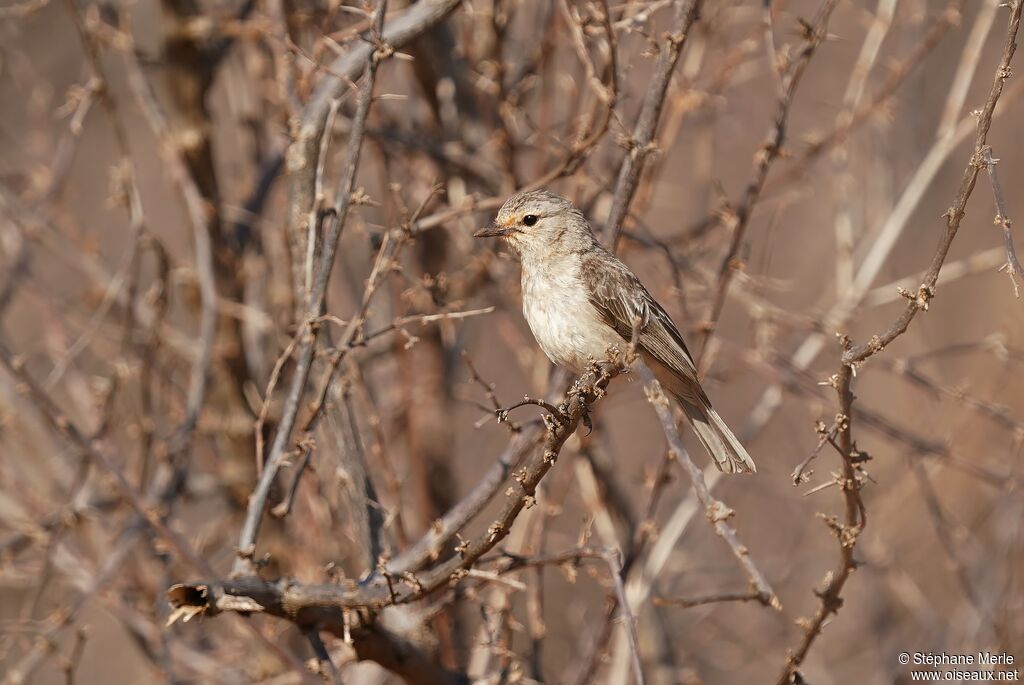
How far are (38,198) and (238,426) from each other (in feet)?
5.12

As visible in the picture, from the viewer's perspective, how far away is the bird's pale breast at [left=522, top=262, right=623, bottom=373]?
4.13 metres

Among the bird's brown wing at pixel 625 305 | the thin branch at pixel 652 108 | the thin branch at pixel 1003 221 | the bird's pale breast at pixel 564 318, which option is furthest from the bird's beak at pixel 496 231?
the thin branch at pixel 1003 221

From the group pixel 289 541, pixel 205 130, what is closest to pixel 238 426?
pixel 289 541

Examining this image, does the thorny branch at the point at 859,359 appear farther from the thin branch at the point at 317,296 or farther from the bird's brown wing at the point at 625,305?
the thin branch at the point at 317,296

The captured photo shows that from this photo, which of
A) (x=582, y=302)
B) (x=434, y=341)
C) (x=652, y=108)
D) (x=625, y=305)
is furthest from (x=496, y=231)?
(x=434, y=341)

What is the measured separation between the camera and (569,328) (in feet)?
13.7

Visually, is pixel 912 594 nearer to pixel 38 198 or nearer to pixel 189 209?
pixel 189 209

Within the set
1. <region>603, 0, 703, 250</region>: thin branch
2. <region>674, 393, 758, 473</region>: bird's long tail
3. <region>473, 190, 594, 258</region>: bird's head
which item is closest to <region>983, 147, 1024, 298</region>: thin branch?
<region>603, 0, 703, 250</region>: thin branch

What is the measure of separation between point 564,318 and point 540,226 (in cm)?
43

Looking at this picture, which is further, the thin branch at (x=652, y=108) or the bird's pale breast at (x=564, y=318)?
the bird's pale breast at (x=564, y=318)

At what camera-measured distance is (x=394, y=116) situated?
565 centimetres

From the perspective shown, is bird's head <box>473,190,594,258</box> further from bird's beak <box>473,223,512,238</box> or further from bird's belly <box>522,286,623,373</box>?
bird's belly <box>522,286,623,373</box>

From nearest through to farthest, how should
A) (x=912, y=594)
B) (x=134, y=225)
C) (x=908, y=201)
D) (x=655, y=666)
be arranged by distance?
(x=134, y=225), (x=908, y=201), (x=655, y=666), (x=912, y=594)

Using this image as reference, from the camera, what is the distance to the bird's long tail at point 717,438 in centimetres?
419
